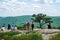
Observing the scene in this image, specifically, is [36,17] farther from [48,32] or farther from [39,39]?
[39,39]

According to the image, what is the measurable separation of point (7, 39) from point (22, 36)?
3.01 meters

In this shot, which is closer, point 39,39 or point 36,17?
Answer: point 39,39

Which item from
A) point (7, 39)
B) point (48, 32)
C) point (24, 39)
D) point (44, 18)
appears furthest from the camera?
point (44, 18)

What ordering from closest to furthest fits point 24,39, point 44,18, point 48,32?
point 24,39
point 48,32
point 44,18

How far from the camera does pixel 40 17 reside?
6525cm

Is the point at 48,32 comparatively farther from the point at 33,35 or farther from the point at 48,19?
the point at 48,19

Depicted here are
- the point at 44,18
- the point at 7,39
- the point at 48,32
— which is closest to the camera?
the point at 7,39

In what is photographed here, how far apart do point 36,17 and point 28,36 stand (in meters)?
39.0

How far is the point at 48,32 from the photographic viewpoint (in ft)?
117

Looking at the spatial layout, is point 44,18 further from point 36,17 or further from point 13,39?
point 13,39

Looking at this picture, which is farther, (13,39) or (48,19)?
(48,19)

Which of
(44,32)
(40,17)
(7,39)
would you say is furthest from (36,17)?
(7,39)

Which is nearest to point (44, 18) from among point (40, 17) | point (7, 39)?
point (40, 17)

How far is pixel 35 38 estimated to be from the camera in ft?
84.8
